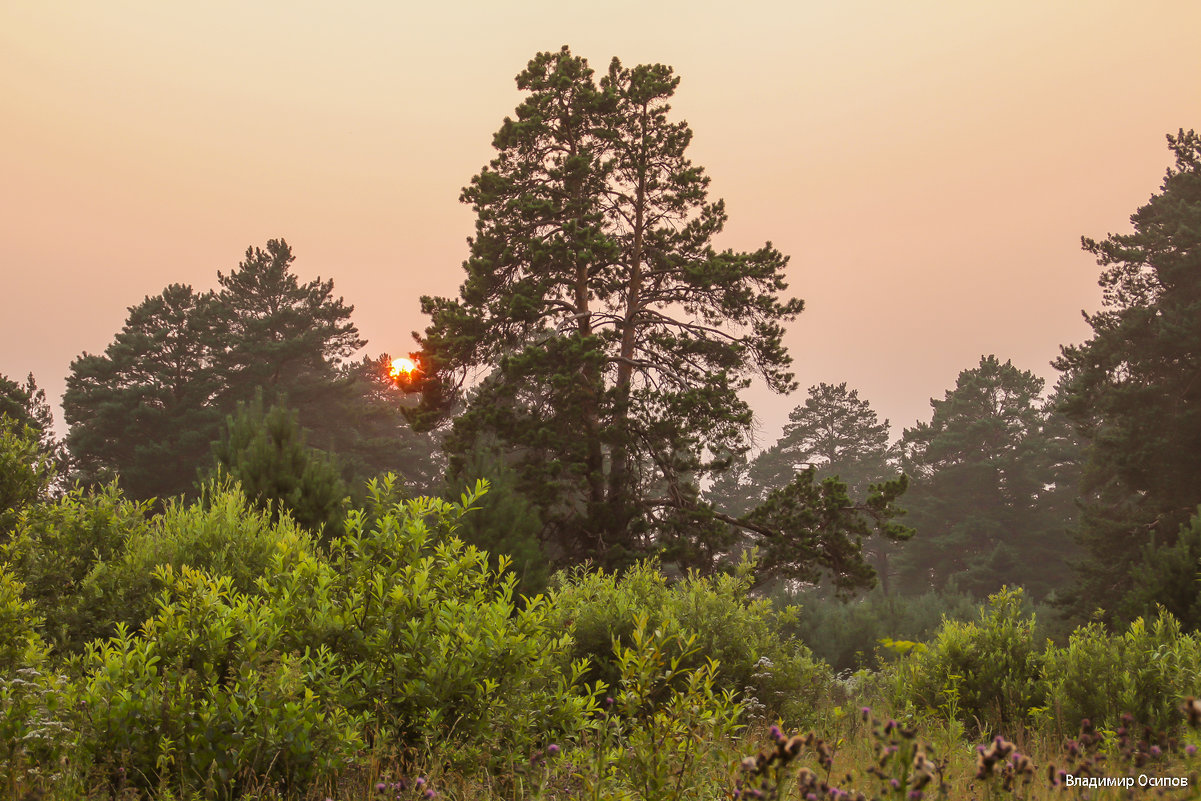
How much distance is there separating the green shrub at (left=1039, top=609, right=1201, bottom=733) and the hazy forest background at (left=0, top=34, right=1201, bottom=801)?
0.04m

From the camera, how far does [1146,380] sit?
21.4m

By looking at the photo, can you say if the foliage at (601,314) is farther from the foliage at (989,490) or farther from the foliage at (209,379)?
the foliage at (989,490)

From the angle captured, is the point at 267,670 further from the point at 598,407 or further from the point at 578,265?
the point at 578,265

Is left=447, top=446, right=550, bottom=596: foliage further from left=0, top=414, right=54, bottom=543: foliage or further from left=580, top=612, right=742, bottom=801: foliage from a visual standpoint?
left=580, top=612, right=742, bottom=801: foliage

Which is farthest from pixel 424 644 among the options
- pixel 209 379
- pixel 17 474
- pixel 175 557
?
pixel 209 379

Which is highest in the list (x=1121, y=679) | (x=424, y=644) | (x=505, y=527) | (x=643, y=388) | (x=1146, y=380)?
(x=1146, y=380)

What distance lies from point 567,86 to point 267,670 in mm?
17159

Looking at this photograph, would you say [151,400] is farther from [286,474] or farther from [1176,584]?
[1176,584]

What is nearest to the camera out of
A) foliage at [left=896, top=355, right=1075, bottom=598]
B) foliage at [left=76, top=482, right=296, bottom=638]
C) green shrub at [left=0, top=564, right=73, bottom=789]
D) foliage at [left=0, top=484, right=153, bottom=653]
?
green shrub at [left=0, top=564, right=73, bottom=789]

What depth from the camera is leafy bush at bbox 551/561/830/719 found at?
805 cm

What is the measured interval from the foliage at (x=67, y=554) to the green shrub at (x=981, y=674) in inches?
307

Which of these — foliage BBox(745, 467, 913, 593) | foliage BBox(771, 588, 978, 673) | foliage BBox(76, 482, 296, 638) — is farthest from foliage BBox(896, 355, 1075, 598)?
foliage BBox(76, 482, 296, 638)

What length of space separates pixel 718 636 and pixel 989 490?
4030 cm

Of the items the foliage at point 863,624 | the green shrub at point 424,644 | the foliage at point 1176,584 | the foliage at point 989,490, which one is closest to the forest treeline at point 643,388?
the foliage at point 1176,584
